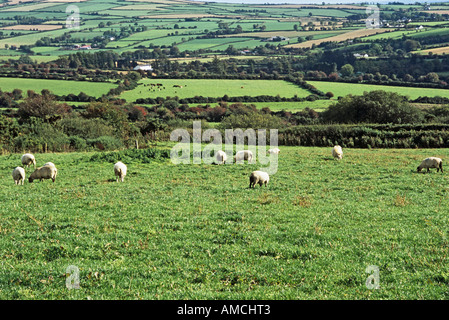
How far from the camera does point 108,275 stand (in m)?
10.4

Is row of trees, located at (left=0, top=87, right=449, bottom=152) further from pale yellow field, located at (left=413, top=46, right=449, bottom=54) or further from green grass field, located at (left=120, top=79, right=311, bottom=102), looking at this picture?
pale yellow field, located at (left=413, top=46, right=449, bottom=54)

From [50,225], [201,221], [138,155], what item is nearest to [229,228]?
[201,221]

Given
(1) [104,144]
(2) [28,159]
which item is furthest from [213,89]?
(2) [28,159]

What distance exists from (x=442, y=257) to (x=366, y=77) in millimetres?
153952

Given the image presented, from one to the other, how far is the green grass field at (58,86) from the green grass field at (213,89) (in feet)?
27.4

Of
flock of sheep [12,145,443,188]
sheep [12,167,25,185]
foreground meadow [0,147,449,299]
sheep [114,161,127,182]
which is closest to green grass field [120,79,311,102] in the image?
flock of sheep [12,145,443,188]

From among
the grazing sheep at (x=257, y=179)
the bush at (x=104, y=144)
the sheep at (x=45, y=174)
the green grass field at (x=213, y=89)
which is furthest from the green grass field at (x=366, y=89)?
the sheep at (x=45, y=174)

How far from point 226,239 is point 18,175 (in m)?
16.8

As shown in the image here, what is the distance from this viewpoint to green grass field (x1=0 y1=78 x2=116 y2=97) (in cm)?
11731

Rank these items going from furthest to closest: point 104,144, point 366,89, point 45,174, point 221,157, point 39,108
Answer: point 366,89 < point 39,108 < point 104,144 < point 221,157 < point 45,174

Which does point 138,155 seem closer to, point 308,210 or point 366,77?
point 308,210

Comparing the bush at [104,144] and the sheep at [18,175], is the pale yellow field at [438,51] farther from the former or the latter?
the sheep at [18,175]

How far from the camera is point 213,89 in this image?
5157 inches

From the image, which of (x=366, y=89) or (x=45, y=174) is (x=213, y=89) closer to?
(x=366, y=89)
